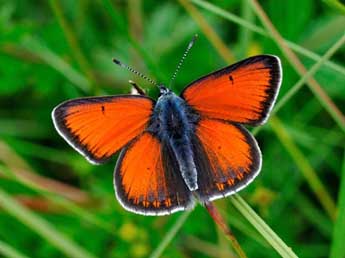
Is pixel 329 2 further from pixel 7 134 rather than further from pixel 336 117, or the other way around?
pixel 7 134

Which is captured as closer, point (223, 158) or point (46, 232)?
point (223, 158)

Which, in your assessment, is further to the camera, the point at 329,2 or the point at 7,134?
the point at 7,134

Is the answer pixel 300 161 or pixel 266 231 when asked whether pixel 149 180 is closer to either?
pixel 266 231

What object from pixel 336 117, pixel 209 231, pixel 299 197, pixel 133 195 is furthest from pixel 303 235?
pixel 133 195

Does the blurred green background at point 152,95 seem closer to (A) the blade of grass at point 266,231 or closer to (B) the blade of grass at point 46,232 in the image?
(B) the blade of grass at point 46,232

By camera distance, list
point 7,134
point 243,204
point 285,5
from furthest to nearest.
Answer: point 7,134 → point 285,5 → point 243,204

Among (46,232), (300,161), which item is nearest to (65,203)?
(46,232)
